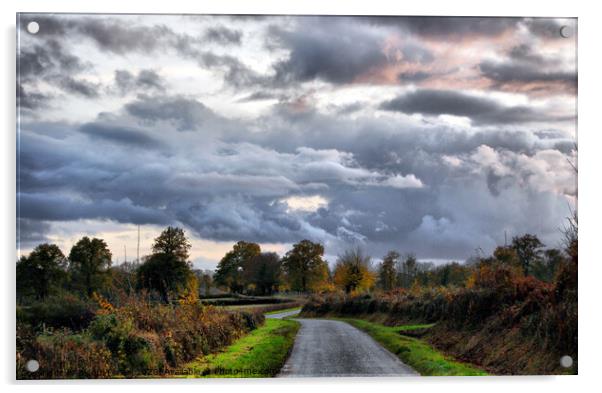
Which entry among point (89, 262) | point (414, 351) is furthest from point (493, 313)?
point (89, 262)

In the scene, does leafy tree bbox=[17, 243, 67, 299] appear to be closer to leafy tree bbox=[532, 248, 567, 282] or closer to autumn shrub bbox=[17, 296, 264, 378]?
autumn shrub bbox=[17, 296, 264, 378]

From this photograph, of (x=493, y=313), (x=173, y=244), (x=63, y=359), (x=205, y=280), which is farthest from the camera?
(x=493, y=313)

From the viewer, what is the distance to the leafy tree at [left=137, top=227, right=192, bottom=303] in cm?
1248

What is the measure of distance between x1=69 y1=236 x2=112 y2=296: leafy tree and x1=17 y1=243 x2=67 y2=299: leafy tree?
0.93ft

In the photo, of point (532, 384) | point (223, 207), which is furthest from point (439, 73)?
point (532, 384)

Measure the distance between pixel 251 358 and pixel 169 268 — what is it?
2376mm

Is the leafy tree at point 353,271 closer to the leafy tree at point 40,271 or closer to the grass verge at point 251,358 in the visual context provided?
the grass verge at point 251,358

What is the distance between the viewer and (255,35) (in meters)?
12.3

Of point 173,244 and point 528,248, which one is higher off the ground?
point 173,244

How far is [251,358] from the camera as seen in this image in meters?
12.3

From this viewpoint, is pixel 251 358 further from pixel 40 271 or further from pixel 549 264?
pixel 549 264
